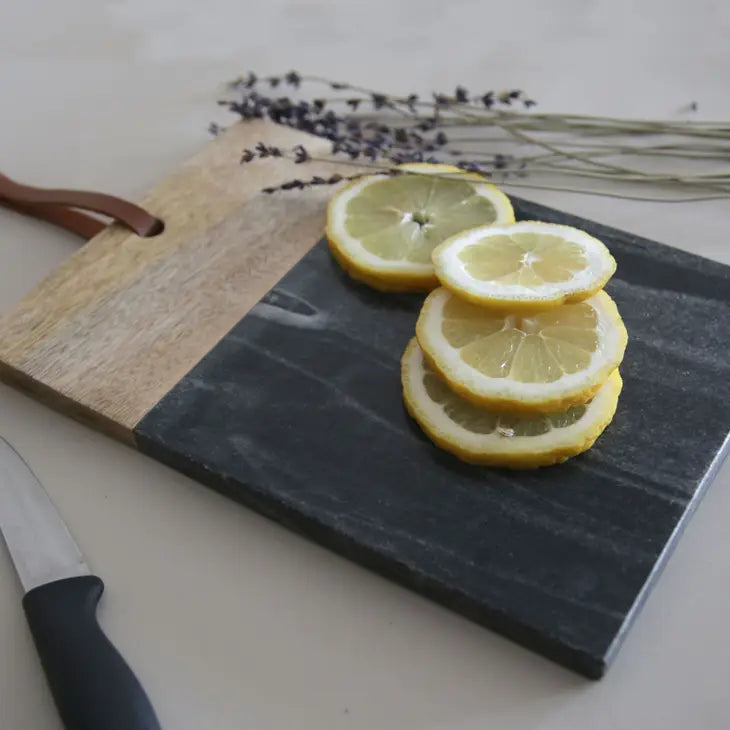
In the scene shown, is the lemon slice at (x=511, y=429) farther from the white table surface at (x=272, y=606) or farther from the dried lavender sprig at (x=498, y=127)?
the dried lavender sprig at (x=498, y=127)

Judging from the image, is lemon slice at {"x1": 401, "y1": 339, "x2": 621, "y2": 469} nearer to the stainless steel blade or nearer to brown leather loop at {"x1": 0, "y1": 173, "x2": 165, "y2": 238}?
the stainless steel blade

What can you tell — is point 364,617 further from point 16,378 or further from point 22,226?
point 22,226

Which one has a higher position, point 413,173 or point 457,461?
point 413,173

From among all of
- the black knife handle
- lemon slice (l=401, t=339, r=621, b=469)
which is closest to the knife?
the black knife handle

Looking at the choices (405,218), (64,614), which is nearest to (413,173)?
(405,218)

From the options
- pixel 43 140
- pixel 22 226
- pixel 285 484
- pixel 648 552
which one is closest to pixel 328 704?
pixel 285 484

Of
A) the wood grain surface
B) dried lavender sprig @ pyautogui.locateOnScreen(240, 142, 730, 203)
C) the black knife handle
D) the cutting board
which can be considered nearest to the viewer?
the black knife handle

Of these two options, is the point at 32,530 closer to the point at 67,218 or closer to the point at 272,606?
the point at 272,606
